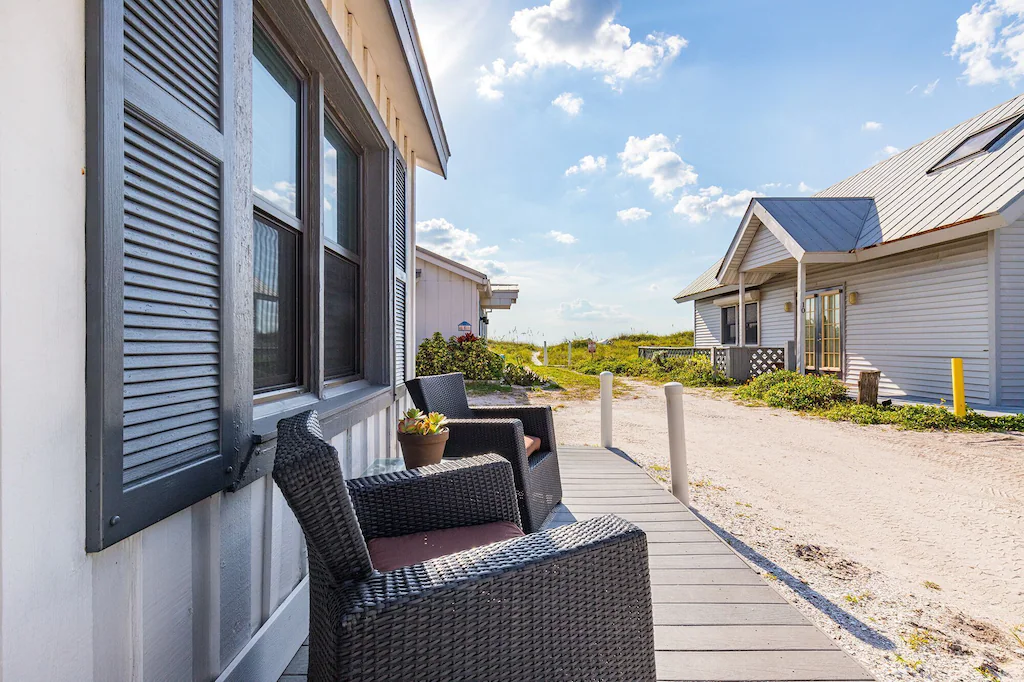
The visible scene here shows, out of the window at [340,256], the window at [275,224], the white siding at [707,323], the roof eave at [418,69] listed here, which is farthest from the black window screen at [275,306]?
the white siding at [707,323]

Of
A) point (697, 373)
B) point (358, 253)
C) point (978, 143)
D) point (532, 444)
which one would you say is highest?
point (978, 143)

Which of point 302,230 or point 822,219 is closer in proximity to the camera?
point 302,230

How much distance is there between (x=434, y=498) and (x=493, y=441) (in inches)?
38.5

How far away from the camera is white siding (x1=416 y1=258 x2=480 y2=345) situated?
35.2ft

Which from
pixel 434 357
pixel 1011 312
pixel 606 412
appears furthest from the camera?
pixel 434 357

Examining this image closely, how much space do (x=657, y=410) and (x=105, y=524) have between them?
7.91 metres

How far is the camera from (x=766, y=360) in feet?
36.1

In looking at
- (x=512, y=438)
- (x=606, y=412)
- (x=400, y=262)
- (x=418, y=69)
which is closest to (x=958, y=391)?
(x=606, y=412)

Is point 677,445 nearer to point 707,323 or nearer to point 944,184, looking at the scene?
point 944,184

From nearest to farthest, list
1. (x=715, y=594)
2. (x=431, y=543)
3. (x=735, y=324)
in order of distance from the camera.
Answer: (x=431, y=543)
(x=715, y=594)
(x=735, y=324)

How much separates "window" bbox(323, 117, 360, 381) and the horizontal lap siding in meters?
8.37

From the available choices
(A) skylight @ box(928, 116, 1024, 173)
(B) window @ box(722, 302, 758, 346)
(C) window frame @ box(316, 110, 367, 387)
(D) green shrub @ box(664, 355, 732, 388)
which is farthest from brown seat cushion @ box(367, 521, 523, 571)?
(B) window @ box(722, 302, 758, 346)

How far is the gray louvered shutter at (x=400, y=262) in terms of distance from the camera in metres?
2.99

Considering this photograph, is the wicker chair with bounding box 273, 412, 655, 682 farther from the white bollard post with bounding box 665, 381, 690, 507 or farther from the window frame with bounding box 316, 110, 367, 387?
the white bollard post with bounding box 665, 381, 690, 507
